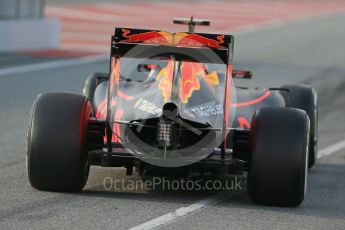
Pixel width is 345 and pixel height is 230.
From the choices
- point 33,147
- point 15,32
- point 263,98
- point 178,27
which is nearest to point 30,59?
point 15,32

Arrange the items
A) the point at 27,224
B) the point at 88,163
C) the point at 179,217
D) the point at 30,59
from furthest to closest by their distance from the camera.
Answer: the point at 30,59
the point at 88,163
the point at 179,217
the point at 27,224

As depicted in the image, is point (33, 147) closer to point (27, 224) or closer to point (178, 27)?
point (27, 224)

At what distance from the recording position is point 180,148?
28.2 feet

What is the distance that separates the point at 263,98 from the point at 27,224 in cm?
366

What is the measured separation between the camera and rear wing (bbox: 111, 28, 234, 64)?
8.72 meters

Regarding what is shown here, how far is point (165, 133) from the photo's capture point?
8492mm

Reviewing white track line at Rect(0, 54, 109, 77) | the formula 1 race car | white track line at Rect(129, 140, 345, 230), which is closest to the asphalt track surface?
white track line at Rect(129, 140, 345, 230)

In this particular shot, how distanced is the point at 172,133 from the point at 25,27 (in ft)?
44.5

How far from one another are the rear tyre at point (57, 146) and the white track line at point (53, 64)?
9.31 metres

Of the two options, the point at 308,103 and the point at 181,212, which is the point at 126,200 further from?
the point at 308,103

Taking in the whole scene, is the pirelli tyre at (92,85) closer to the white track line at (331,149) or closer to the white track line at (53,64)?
the white track line at (331,149)

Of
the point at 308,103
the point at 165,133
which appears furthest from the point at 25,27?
the point at 165,133

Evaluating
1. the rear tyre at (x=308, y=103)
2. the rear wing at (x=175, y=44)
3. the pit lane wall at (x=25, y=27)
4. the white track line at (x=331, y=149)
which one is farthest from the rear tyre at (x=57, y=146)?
the pit lane wall at (x=25, y=27)

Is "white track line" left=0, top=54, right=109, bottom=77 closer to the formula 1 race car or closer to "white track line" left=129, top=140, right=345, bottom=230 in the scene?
the formula 1 race car
